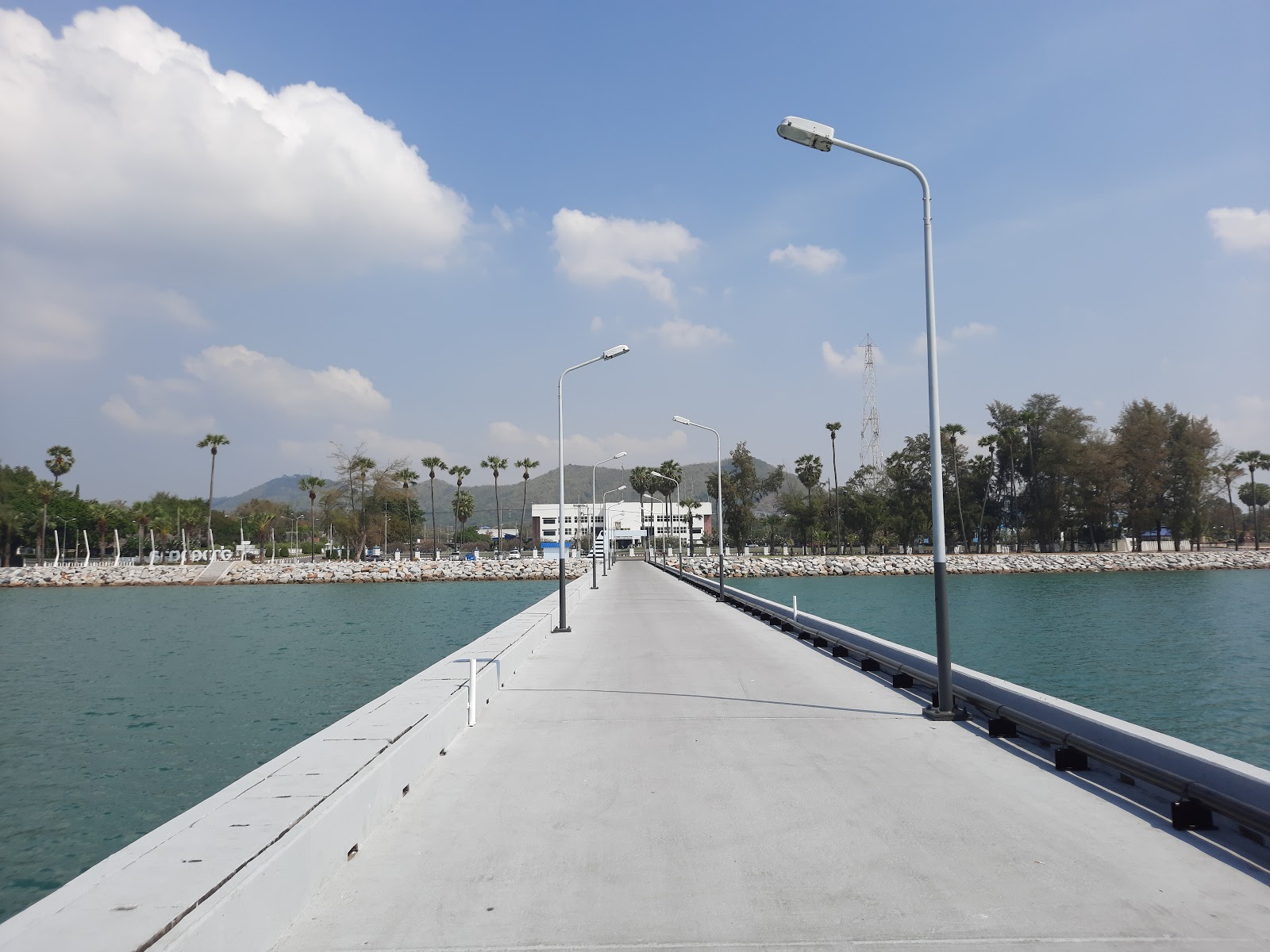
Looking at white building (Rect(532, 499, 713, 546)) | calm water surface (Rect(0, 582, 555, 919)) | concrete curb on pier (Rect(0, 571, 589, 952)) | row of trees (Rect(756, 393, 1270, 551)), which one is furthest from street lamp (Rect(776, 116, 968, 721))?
white building (Rect(532, 499, 713, 546))

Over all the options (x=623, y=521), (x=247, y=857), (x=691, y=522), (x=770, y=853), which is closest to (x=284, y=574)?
(x=691, y=522)

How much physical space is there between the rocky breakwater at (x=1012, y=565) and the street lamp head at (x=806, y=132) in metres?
71.1

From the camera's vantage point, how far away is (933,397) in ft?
33.3

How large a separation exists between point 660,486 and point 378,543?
41.7 metres

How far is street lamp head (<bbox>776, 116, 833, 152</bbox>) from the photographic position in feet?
33.0

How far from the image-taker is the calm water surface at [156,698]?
420 inches

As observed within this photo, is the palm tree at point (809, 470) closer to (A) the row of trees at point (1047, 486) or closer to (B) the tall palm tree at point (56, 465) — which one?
(A) the row of trees at point (1047, 486)

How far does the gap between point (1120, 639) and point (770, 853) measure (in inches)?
1192

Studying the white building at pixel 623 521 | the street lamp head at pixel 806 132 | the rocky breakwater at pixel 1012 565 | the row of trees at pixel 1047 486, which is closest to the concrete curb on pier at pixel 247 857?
the street lamp head at pixel 806 132

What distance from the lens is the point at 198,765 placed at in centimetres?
1349

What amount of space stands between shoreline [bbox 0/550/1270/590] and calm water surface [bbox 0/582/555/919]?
28593mm

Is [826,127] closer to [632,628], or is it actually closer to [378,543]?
[632,628]

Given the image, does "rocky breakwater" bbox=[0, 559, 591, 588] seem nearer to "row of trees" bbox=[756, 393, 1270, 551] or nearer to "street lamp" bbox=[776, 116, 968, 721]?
"row of trees" bbox=[756, 393, 1270, 551]

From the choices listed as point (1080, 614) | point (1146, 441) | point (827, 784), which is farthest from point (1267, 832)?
point (1146, 441)
